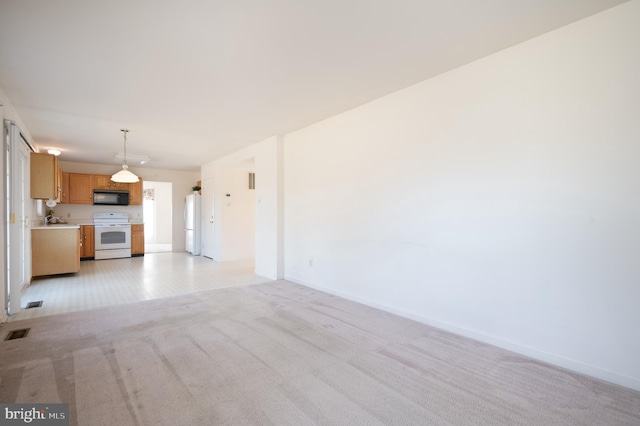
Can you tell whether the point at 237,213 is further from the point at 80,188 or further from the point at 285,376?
the point at 285,376

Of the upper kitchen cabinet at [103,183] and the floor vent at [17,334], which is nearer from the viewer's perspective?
the floor vent at [17,334]

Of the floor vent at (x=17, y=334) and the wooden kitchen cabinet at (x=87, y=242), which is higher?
the wooden kitchen cabinet at (x=87, y=242)

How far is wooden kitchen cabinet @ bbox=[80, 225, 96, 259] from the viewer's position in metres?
7.71

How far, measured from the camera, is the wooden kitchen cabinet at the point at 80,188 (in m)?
7.69

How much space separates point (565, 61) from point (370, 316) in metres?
3.05

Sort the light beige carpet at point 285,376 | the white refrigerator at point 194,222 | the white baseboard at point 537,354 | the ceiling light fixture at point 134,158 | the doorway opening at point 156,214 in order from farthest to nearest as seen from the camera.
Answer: the doorway opening at point 156,214, the white refrigerator at point 194,222, the ceiling light fixture at point 134,158, the white baseboard at point 537,354, the light beige carpet at point 285,376

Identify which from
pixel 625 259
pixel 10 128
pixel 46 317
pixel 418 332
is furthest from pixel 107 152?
pixel 625 259

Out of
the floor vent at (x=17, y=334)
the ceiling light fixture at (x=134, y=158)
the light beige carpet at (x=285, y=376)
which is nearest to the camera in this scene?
the light beige carpet at (x=285, y=376)

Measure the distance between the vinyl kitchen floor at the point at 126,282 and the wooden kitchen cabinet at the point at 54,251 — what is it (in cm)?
21

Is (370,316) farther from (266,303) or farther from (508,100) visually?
(508,100)

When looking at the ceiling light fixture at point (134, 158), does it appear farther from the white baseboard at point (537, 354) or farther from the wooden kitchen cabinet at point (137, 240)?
the white baseboard at point (537, 354)

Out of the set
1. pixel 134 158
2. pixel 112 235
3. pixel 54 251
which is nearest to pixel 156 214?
pixel 112 235

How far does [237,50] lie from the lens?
2.63 metres

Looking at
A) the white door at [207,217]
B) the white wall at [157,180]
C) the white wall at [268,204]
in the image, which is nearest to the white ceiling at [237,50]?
the white wall at [268,204]
